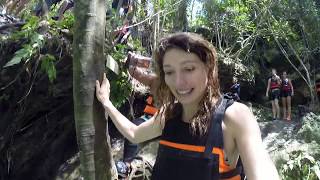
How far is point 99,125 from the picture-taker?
8.33 ft

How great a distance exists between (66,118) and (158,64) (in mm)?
6082

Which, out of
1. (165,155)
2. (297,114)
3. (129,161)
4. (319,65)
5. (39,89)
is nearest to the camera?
(165,155)

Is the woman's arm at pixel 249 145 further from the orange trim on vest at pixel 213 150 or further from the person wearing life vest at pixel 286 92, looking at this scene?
the person wearing life vest at pixel 286 92

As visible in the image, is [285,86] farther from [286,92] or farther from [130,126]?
[130,126]

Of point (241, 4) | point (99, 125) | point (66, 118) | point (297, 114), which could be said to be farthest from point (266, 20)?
point (99, 125)

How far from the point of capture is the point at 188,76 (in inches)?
68.9

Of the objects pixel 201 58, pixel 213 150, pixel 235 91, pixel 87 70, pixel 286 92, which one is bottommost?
Result: pixel 286 92

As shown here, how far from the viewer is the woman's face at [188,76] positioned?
175 cm

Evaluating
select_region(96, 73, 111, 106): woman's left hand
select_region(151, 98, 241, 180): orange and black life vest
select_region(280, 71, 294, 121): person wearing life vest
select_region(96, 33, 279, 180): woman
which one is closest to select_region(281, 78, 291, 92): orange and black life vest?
select_region(280, 71, 294, 121): person wearing life vest

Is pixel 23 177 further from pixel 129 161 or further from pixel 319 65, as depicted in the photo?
pixel 319 65

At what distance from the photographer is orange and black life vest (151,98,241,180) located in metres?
1.60

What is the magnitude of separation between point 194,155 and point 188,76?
0.34 m

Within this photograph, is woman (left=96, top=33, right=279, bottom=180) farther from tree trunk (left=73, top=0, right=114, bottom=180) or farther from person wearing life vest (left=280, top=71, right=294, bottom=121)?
person wearing life vest (left=280, top=71, right=294, bottom=121)

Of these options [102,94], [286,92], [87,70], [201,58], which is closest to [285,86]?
[286,92]
